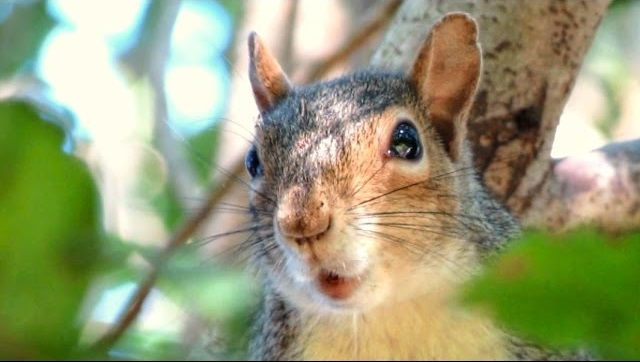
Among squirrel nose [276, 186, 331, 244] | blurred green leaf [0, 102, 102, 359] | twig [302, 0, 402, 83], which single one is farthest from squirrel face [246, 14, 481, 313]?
blurred green leaf [0, 102, 102, 359]

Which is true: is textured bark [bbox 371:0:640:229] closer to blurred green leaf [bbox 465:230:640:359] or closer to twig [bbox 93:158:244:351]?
twig [bbox 93:158:244:351]

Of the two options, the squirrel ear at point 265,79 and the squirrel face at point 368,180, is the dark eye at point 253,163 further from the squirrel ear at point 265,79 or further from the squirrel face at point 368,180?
the squirrel ear at point 265,79

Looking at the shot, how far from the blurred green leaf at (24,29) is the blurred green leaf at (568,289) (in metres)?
1.70

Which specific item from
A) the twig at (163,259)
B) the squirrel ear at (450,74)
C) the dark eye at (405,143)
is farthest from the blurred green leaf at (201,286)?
the squirrel ear at (450,74)

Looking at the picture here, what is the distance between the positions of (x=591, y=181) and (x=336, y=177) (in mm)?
879

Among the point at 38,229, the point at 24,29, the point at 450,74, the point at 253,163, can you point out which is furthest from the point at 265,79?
the point at 38,229

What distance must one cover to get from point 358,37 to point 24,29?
2.66ft

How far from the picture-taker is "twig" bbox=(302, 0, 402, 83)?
7.70 ft

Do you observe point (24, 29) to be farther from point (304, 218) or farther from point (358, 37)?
point (304, 218)

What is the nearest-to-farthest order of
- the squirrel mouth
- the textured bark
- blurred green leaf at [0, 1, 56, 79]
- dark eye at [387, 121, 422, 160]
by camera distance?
the squirrel mouth
dark eye at [387, 121, 422, 160]
the textured bark
blurred green leaf at [0, 1, 56, 79]

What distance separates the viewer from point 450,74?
1666 mm

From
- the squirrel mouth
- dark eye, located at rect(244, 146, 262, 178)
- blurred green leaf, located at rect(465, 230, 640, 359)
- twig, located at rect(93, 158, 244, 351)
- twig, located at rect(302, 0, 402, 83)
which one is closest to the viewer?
blurred green leaf, located at rect(465, 230, 640, 359)

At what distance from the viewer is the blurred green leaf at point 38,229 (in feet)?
1.52

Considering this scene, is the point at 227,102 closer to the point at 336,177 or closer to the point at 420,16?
the point at 420,16
